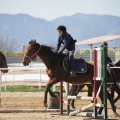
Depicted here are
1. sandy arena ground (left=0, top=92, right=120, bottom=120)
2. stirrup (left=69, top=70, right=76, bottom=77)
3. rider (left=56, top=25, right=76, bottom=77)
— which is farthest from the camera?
stirrup (left=69, top=70, right=76, bottom=77)

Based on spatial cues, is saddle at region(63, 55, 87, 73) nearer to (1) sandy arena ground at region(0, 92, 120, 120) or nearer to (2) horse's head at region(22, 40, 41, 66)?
(2) horse's head at region(22, 40, 41, 66)

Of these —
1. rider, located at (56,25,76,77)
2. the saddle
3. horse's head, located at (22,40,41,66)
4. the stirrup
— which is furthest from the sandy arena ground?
horse's head, located at (22,40,41,66)

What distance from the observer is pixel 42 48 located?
50.2 feet

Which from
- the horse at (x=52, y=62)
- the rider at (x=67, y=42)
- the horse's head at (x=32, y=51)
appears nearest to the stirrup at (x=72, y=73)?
Result: the rider at (x=67, y=42)

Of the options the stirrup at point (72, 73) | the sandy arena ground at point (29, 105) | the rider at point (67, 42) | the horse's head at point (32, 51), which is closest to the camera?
the sandy arena ground at point (29, 105)

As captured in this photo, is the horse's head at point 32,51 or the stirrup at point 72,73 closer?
the stirrup at point 72,73

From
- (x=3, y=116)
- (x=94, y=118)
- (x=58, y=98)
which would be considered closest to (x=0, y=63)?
(x=58, y=98)

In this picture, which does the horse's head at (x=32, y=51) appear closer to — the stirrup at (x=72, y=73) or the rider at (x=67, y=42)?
the rider at (x=67, y=42)

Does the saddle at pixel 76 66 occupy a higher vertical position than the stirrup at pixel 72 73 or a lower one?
higher

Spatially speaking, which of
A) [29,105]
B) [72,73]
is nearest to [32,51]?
[72,73]

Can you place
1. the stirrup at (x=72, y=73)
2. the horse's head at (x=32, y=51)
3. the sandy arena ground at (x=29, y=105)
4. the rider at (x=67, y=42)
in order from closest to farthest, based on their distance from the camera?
the sandy arena ground at (x=29, y=105)
the rider at (x=67, y=42)
the stirrup at (x=72, y=73)
the horse's head at (x=32, y=51)

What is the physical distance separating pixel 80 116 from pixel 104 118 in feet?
4.84

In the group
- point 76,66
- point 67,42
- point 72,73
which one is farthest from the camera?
point 76,66

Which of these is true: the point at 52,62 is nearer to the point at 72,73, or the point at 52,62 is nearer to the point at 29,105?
the point at 72,73
